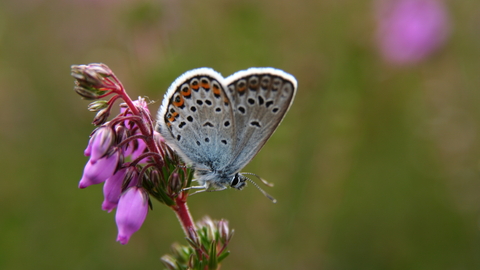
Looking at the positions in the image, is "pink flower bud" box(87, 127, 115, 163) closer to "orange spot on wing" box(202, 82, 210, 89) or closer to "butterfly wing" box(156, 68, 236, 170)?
"butterfly wing" box(156, 68, 236, 170)

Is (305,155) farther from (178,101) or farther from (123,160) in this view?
(123,160)

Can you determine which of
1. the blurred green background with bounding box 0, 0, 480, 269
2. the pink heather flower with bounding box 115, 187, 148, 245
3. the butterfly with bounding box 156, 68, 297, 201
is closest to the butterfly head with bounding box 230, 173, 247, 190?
the butterfly with bounding box 156, 68, 297, 201

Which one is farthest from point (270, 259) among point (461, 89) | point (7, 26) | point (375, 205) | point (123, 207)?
point (7, 26)

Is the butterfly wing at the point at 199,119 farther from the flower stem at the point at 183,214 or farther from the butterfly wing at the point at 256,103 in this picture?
the flower stem at the point at 183,214


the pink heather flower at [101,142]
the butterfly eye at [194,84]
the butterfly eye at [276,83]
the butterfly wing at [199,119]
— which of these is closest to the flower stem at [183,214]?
the butterfly wing at [199,119]

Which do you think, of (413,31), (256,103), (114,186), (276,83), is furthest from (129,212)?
(413,31)

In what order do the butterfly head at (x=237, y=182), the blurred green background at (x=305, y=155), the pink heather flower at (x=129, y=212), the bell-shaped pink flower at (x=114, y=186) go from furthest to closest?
the blurred green background at (x=305, y=155) < the butterfly head at (x=237, y=182) < the bell-shaped pink flower at (x=114, y=186) < the pink heather flower at (x=129, y=212)

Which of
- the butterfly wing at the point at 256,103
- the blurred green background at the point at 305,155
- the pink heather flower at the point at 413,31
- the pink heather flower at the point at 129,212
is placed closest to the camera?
the pink heather flower at the point at 129,212
